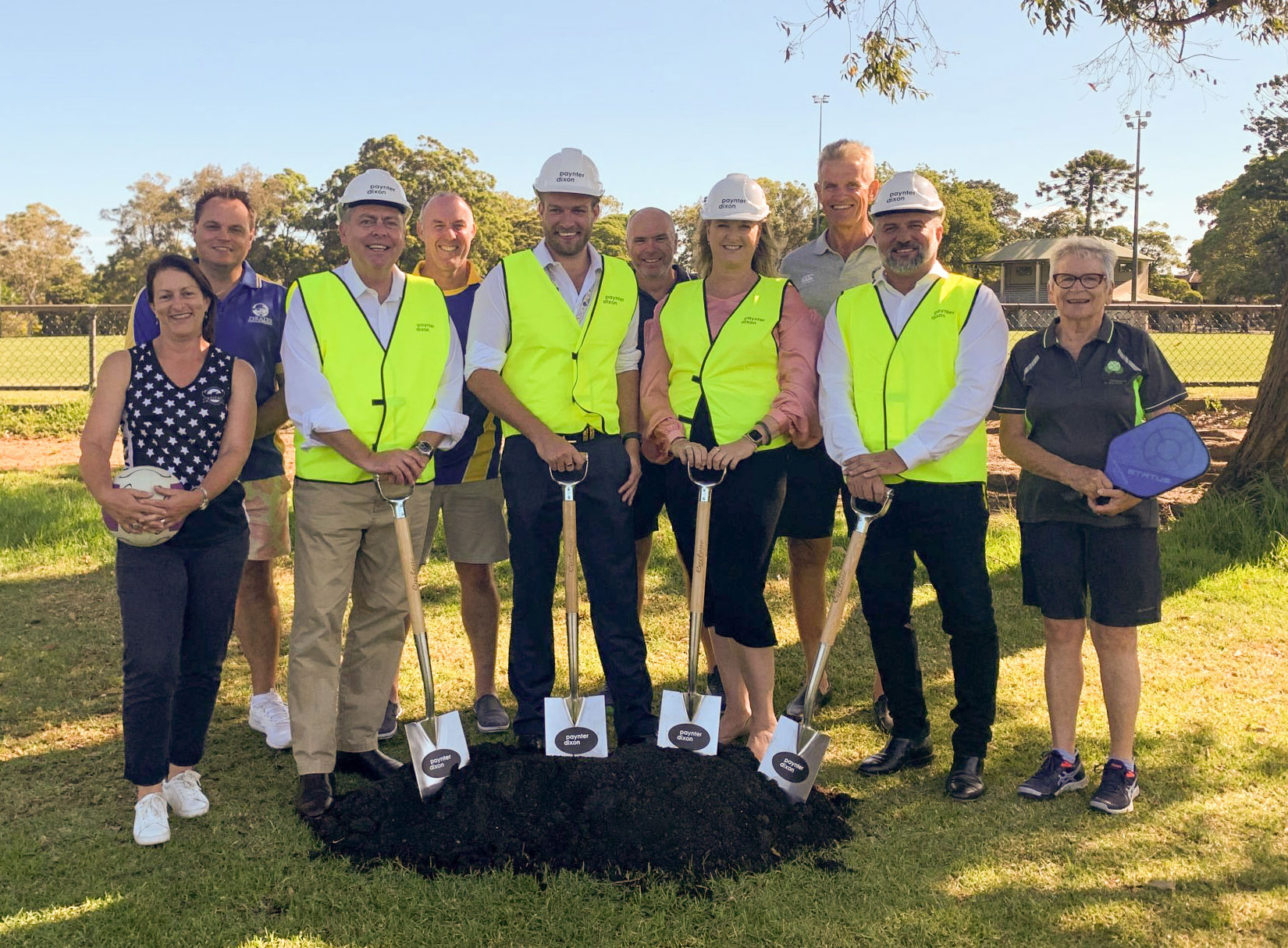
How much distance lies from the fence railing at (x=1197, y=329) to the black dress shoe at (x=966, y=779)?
7791mm

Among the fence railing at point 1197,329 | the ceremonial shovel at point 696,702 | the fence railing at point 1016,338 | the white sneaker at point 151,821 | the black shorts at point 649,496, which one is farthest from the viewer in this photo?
the fence railing at point 1016,338

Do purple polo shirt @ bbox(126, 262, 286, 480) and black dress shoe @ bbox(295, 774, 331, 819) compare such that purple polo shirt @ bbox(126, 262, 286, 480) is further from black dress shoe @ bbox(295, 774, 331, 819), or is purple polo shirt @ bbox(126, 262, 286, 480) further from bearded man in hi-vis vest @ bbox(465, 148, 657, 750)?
black dress shoe @ bbox(295, 774, 331, 819)

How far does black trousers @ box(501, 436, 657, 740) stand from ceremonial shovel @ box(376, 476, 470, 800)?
Answer: 41 centimetres

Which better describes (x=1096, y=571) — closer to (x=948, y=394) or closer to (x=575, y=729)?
(x=948, y=394)

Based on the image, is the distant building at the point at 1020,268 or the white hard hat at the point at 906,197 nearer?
the white hard hat at the point at 906,197

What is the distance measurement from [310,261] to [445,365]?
46.6 meters

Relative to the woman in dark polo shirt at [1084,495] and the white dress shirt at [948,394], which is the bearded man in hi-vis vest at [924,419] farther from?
the woman in dark polo shirt at [1084,495]

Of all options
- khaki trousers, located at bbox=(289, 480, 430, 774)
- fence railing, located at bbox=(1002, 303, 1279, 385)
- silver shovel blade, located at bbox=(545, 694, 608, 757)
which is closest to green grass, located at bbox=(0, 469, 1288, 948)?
khaki trousers, located at bbox=(289, 480, 430, 774)

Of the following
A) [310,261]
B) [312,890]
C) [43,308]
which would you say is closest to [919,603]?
[312,890]

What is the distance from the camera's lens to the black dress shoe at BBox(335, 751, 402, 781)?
4336 millimetres

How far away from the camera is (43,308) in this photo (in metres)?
13.8

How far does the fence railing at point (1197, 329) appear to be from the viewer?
13117mm

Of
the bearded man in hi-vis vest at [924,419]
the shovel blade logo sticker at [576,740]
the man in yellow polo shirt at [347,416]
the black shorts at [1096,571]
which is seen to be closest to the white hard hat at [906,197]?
the bearded man in hi-vis vest at [924,419]

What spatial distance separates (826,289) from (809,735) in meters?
2.02
